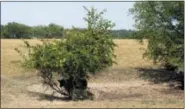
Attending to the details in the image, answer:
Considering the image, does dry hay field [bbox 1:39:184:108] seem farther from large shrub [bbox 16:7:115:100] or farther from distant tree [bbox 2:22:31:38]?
distant tree [bbox 2:22:31:38]

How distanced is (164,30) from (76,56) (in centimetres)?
881

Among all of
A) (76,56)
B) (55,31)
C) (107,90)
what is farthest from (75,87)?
(107,90)

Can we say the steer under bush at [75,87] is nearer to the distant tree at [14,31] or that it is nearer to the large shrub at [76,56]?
the large shrub at [76,56]

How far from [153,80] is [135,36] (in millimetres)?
3112

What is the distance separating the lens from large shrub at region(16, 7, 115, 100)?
61.7 ft

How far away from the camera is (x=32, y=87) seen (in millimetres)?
23109

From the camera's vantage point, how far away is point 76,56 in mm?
Answer: 18766

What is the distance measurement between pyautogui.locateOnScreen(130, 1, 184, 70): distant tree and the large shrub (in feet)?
20.0

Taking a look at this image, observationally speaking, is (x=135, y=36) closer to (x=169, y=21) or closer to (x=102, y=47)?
(x=169, y=21)

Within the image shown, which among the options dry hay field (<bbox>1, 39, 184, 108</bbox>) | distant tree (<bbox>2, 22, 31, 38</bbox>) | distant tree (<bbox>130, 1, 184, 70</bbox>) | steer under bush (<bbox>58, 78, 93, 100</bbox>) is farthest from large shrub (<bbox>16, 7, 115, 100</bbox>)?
distant tree (<bbox>2, 22, 31, 38</bbox>)

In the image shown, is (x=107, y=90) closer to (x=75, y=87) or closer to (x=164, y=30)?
(x=75, y=87)

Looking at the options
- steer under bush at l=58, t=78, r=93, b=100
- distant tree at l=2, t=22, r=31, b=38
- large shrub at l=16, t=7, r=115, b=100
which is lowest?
distant tree at l=2, t=22, r=31, b=38

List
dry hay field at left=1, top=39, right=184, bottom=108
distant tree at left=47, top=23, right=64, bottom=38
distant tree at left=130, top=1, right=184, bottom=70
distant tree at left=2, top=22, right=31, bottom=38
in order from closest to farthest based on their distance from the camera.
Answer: dry hay field at left=1, top=39, right=184, bottom=108
distant tree at left=47, top=23, right=64, bottom=38
distant tree at left=130, top=1, right=184, bottom=70
distant tree at left=2, top=22, right=31, bottom=38

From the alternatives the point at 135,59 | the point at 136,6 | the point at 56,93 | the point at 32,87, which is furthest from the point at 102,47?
the point at 135,59
